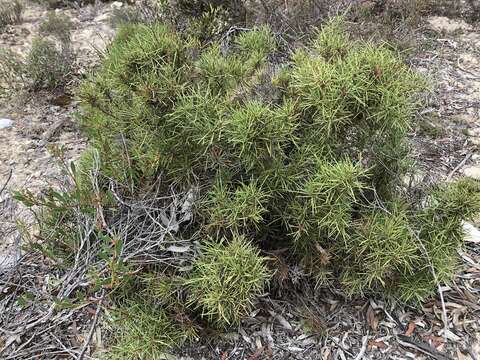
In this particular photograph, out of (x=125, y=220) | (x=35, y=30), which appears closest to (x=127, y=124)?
(x=125, y=220)

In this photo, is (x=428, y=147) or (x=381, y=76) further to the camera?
(x=428, y=147)

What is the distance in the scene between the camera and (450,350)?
7.17ft

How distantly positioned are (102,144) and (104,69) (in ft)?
1.99

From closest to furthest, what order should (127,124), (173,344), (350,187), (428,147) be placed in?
(350,187) → (173,344) → (127,124) → (428,147)

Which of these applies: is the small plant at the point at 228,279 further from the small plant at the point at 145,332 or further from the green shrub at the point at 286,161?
the small plant at the point at 145,332

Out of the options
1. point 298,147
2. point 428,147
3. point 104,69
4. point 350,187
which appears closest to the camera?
point 350,187

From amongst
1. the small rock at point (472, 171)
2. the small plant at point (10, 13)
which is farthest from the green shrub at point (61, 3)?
the small rock at point (472, 171)

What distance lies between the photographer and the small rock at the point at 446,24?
503cm

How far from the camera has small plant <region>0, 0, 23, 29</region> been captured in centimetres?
548

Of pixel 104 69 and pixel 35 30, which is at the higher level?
pixel 104 69

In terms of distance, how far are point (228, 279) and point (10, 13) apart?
5.24 meters

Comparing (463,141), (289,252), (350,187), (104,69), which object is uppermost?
(104,69)

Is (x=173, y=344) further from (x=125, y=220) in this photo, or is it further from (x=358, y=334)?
(x=358, y=334)

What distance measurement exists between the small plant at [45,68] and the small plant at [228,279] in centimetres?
305
